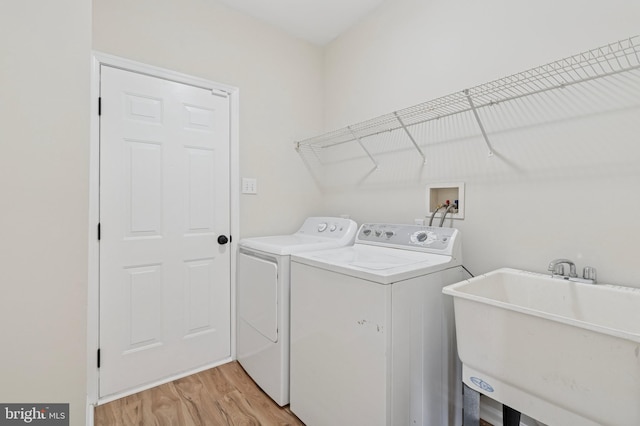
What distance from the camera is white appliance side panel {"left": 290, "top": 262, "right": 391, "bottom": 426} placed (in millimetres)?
1181

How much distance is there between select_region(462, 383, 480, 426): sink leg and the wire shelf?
1.18m

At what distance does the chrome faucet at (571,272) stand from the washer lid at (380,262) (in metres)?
0.40

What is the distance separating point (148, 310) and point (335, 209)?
5.25 feet

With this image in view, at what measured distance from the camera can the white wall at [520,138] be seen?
47.8 inches

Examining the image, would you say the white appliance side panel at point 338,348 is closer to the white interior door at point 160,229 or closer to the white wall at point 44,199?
the white interior door at point 160,229

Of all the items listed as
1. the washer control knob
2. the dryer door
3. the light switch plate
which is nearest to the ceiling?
the light switch plate

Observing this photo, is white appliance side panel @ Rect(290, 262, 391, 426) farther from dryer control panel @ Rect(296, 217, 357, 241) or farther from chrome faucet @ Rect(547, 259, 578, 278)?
chrome faucet @ Rect(547, 259, 578, 278)

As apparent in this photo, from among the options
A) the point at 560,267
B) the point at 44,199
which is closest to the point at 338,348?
the point at 560,267

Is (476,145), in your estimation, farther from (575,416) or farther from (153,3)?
(153,3)

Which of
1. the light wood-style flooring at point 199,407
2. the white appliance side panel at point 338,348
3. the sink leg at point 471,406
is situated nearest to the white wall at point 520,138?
the sink leg at point 471,406

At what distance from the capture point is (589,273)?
122 cm

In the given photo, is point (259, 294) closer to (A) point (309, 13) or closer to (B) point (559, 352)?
(B) point (559, 352)

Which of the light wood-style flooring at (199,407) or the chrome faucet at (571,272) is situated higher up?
the chrome faucet at (571,272)

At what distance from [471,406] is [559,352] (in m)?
0.44
